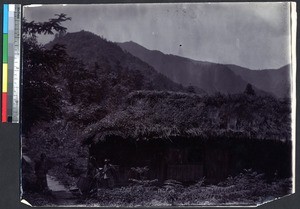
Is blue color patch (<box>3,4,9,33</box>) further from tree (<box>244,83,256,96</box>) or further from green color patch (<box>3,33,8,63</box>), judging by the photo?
tree (<box>244,83,256,96</box>)

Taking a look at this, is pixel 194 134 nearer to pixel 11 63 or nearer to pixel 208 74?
pixel 208 74

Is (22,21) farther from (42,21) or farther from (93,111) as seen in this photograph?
(93,111)

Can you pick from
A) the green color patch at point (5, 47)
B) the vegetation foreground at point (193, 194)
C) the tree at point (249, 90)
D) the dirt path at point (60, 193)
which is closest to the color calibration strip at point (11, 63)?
the green color patch at point (5, 47)

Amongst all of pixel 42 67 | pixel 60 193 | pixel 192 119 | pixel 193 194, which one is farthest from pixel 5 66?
pixel 193 194

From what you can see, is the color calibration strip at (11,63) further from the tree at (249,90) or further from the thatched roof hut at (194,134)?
the tree at (249,90)

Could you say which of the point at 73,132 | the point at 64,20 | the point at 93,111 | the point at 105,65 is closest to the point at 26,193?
the point at 73,132

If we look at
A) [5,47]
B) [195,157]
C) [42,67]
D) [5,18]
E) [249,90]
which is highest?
[5,18]

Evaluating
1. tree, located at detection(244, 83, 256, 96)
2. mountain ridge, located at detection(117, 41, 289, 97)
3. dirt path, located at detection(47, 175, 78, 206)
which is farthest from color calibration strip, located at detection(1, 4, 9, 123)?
tree, located at detection(244, 83, 256, 96)
